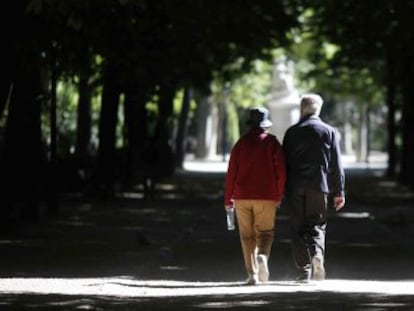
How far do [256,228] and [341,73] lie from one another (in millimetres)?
37219

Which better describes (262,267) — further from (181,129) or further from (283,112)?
(181,129)

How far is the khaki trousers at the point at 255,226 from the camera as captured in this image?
1374cm

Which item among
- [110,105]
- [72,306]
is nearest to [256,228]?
[72,306]

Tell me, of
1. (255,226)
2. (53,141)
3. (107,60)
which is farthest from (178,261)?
(107,60)

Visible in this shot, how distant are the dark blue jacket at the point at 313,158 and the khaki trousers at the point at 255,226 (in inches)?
16.8

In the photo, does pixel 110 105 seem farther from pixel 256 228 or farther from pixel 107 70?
pixel 256 228

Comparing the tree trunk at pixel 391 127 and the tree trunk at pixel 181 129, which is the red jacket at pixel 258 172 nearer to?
the tree trunk at pixel 391 127

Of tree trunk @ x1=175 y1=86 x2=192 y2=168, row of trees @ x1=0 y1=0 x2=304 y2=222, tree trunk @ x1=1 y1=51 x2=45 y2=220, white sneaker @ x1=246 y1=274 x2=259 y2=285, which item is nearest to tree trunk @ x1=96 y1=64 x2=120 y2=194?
row of trees @ x1=0 y1=0 x2=304 y2=222

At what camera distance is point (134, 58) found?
Answer: 28.0m

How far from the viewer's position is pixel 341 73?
50469mm

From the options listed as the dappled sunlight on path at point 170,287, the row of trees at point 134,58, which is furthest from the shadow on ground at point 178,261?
the row of trees at point 134,58

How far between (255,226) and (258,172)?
2.07 ft

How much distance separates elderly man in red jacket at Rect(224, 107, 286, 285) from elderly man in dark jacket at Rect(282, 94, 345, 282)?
0.19 metres

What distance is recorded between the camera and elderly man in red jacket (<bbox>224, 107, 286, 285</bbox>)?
540 inches
